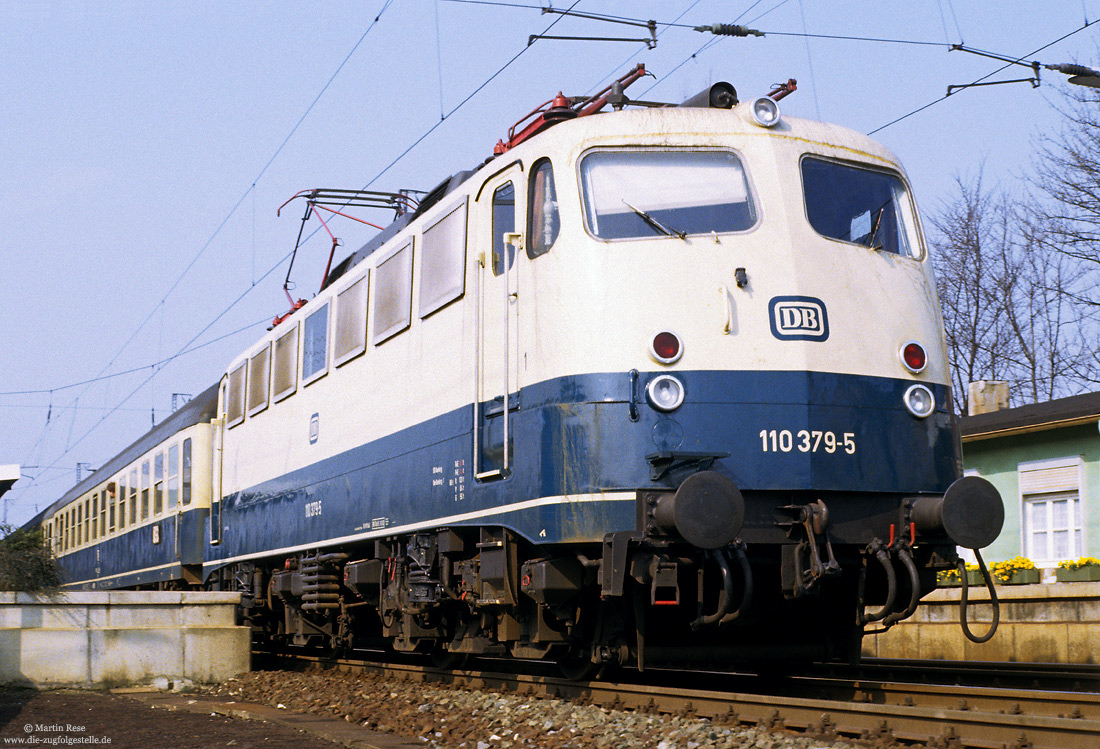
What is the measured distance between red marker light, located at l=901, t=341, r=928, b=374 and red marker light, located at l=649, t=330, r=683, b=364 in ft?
5.06

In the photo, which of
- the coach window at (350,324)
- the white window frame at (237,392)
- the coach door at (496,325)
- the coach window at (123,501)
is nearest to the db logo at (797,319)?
the coach door at (496,325)

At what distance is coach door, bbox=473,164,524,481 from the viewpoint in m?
A: 8.36

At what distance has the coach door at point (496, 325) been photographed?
8.36 meters

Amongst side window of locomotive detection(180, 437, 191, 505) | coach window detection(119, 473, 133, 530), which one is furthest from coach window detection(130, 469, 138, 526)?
side window of locomotive detection(180, 437, 191, 505)

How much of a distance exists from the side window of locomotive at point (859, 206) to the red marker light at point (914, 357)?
2.45 feet

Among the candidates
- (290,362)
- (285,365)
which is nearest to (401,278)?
(290,362)

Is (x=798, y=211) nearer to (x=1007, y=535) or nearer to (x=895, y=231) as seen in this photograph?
(x=895, y=231)

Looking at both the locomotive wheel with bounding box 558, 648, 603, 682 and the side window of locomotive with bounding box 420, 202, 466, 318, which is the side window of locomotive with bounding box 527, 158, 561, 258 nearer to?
the side window of locomotive with bounding box 420, 202, 466, 318

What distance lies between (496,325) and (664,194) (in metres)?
1.51

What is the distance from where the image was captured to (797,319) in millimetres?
7715

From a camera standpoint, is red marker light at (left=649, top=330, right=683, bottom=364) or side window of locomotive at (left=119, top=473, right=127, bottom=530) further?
side window of locomotive at (left=119, top=473, right=127, bottom=530)

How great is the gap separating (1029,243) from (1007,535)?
51.8ft

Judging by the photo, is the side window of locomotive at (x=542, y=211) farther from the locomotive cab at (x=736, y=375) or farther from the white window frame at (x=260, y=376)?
the white window frame at (x=260, y=376)

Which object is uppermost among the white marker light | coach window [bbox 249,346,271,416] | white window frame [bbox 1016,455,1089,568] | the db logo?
coach window [bbox 249,346,271,416]
